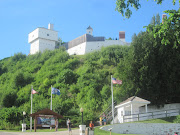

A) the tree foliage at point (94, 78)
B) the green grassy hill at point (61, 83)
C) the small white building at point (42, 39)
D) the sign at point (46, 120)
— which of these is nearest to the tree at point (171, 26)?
the tree foliage at point (94, 78)

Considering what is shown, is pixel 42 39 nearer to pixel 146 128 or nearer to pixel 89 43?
pixel 89 43

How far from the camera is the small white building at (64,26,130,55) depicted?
72.4 metres

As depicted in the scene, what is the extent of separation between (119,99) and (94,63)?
24.9 m

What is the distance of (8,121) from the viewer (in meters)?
37.3

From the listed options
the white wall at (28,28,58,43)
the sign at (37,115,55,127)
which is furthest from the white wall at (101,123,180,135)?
the white wall at (28,28,58,43)

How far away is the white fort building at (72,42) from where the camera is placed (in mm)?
72625

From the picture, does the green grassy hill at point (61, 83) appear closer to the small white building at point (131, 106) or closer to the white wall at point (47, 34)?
the small white building at point (131, 106)

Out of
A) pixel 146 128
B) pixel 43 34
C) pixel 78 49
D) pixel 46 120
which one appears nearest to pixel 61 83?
pixel 78 49

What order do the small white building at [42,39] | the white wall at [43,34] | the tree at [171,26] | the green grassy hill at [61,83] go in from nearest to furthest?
the tree at [171,26] → the green grassy hill at [61,83] → the small white building at [42,39] → the white wall at [43,34]

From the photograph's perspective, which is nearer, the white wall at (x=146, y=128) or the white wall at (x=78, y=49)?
the white wall at (x=146, y=128)

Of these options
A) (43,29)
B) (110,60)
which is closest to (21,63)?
(43,29)

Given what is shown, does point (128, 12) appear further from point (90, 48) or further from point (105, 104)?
point (90, 48)

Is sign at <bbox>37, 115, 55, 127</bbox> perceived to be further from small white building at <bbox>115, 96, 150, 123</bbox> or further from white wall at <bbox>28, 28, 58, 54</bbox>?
white wall at <bbox>28, 28, 58, 54</bbox>

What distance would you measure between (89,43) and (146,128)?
154 ft
